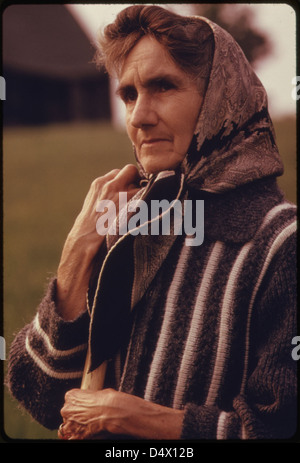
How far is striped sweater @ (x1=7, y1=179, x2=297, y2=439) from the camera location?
1.74 meters

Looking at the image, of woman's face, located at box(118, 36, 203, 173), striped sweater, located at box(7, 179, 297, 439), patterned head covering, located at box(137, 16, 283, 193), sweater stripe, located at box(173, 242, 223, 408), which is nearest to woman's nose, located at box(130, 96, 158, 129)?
woman's face, located at box(118, 36, 203, 173)

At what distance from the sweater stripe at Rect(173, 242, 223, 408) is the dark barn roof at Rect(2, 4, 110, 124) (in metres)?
0.84

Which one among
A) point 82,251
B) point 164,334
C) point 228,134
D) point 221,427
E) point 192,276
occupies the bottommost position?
point 221,427

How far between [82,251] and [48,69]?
68.2 inches

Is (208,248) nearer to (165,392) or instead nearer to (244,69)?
(165,392)

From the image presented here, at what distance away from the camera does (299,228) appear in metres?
1.83

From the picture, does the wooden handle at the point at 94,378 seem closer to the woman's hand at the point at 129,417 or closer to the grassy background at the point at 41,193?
the woman's hand at the point at 129,417

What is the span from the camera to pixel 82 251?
1955 millimetres

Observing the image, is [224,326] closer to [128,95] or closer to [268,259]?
[268,259]

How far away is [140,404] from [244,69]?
112cm

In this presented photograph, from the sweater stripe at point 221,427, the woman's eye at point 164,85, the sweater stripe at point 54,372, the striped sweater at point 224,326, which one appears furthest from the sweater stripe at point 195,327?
the woman's eye at point 164,85

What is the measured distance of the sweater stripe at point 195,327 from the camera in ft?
5.91

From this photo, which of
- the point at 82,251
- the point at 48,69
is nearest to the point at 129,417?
the point at 82,251
